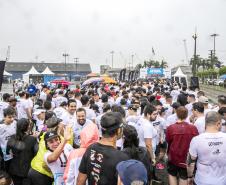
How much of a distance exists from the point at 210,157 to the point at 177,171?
4.96ft

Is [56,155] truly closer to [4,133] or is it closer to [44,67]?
[4,133]

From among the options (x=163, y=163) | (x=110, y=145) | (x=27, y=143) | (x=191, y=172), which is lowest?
(x=163, y=163)

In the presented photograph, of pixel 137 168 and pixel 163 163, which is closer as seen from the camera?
pixel 137 168

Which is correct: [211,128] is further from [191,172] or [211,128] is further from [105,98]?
[105,98]

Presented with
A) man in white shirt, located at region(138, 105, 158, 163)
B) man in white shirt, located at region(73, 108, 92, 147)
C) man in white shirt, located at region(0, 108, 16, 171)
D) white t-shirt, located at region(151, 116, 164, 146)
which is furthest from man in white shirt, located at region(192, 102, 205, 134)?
man in white shirt, located at region(0, 108, 16, 171)

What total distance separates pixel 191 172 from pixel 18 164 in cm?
263

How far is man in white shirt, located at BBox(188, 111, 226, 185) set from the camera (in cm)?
440

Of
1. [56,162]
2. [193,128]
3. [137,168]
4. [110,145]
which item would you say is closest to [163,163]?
[193,128]

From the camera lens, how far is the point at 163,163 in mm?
9094

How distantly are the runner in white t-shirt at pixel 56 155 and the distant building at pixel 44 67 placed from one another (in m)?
114

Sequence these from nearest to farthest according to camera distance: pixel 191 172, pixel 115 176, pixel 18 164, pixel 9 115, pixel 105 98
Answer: pixel 115 176 < pixel 191 172 < pixel 18 164 < pixel 9 115 < pixel 105 98

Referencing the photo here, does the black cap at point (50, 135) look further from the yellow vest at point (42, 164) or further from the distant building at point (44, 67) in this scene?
the distant building at point (44, 67)

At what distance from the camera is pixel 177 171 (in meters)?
5.84

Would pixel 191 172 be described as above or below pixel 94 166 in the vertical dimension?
below
